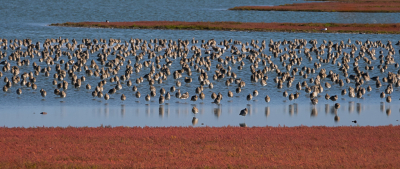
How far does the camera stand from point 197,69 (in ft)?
160

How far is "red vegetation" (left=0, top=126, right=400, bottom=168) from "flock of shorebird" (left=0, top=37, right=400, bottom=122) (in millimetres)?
7292

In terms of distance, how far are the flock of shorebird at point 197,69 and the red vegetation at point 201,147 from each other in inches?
287

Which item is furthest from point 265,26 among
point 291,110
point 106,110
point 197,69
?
point 106,110

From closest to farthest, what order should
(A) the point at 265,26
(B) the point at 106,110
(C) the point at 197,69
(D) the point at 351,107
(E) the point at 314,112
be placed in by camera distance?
(B) the point at 106,110 < (E) the point at 314,112 < (D) the point at 351,107 < (C) the point at 197,69 < (A) the point at 265,26

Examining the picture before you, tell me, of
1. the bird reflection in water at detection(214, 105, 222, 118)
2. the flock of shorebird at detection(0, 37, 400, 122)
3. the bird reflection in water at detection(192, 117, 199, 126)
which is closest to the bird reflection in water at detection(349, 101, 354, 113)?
the flock of shorebird at detection(0, 37, 400, 122)

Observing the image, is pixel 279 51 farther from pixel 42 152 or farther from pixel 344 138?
pixel 42 152

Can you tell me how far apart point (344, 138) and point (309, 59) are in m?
34.7

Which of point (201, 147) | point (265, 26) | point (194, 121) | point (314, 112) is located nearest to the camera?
point (201, 147)

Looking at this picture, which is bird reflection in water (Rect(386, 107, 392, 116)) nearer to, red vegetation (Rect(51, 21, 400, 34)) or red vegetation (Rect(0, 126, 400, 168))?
red vegetation (Rect(0, 126, 400, 168))

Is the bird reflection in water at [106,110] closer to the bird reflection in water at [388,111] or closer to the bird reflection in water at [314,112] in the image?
the bird reflection in water at [314,112]

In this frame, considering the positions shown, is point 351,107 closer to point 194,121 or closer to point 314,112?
point 314,112

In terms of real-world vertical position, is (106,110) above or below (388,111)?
above

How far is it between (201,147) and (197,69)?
26.6 m

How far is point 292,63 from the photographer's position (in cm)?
5528
